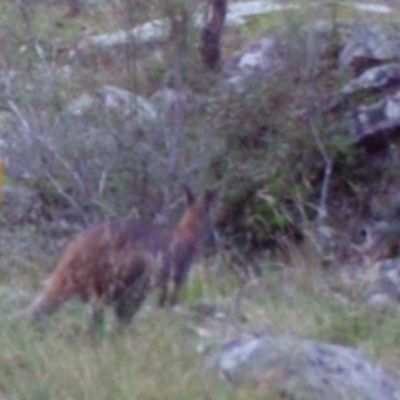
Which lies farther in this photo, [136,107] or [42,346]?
[136,107]

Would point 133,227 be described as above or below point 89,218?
above

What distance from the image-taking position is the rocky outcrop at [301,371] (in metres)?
6.49

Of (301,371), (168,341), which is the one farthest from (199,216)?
(301,371)

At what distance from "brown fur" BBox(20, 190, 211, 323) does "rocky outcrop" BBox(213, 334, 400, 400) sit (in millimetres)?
882

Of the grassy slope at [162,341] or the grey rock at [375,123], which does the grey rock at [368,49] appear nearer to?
the grey rock at [375,123]

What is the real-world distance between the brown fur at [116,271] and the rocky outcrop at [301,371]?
2.89 feet

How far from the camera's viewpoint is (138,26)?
38.3ft

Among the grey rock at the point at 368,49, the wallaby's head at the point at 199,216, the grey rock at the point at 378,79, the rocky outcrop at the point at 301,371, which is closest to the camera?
the rocky outcrop at the point at 301,371

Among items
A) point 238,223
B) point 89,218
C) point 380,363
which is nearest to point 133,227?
point 380,363

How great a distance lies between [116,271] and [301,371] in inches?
57.2

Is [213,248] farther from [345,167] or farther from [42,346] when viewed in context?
[42,346]

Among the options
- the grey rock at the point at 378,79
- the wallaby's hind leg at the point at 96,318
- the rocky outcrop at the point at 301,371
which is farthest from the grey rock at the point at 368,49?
the rocky outcrop at the point at 301,371

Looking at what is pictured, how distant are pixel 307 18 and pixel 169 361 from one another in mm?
6984

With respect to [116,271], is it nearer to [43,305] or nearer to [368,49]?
[43,305]
